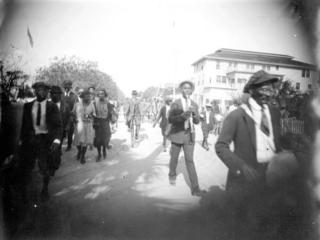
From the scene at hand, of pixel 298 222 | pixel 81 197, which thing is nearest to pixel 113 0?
pixel 81 197

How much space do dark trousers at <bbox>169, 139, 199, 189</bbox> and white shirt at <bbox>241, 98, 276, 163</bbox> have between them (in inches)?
23.3

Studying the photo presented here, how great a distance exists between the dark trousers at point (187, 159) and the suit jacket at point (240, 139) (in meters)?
0.43

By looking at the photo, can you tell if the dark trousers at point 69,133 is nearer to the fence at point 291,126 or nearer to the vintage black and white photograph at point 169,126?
the vintage black and white photograph at point 169,126

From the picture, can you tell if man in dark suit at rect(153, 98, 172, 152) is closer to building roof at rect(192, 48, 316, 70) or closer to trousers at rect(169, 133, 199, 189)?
trousers at rect(169, 133, 199, 189)

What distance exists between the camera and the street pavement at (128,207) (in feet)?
4.88

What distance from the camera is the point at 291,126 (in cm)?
142

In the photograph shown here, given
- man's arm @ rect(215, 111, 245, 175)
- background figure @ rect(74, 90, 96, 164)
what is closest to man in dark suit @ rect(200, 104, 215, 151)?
man's arm @ rect(215, 111, 245, 175)

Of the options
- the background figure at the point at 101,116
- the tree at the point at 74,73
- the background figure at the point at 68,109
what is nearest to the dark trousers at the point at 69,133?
the background figure at the point at 68,109

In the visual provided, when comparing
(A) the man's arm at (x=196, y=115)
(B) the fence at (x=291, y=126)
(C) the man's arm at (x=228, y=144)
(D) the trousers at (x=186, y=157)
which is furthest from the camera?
(D) the trousers at (x=186, y=157)

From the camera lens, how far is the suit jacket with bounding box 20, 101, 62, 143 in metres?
1.60

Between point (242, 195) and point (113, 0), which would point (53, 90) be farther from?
point (242, 195)

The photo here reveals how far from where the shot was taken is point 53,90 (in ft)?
5.14

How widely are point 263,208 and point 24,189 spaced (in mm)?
2016

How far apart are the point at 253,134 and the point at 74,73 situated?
1.44 meters
